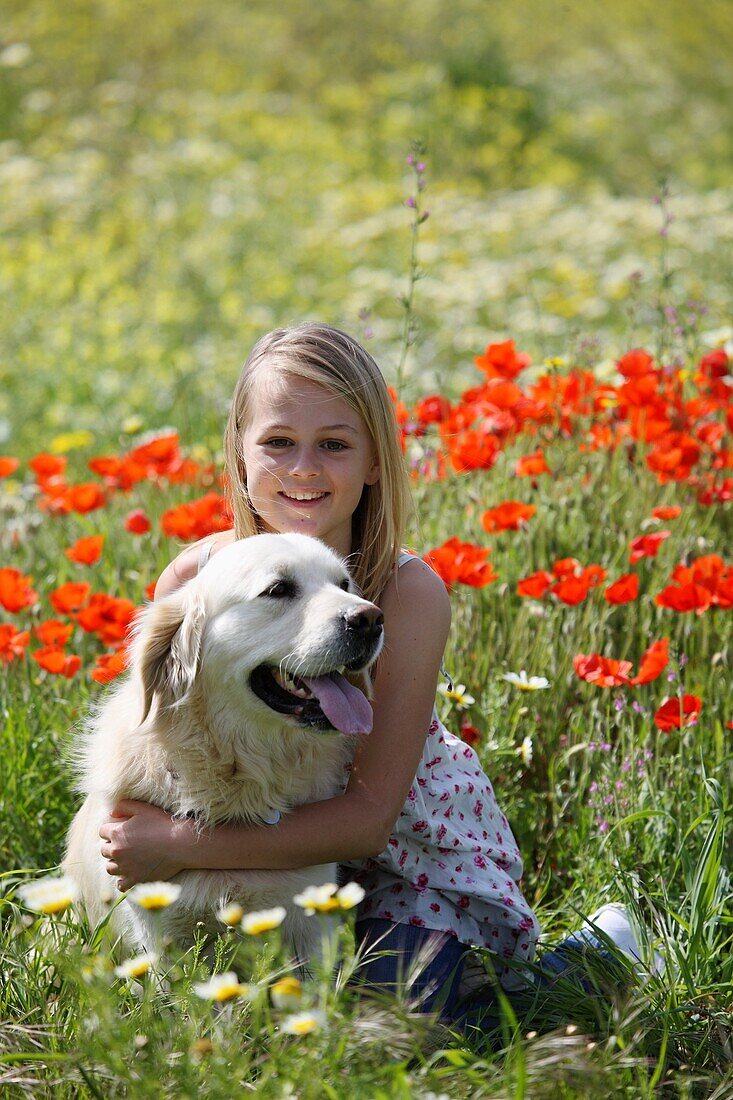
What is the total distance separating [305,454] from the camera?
2744 millimetres

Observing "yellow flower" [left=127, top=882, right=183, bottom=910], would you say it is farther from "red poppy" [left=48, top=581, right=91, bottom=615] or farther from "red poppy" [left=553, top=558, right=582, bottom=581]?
"red poppy" [left=553, top=558, right=582, bottom=581]

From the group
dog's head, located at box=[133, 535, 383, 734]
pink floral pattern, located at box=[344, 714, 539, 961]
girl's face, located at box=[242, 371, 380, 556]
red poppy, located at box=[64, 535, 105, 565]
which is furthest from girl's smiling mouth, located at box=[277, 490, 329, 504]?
red poppy, located at box=[64, 535, 105, 565]

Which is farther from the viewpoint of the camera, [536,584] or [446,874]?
[536,584]

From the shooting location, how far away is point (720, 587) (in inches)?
123

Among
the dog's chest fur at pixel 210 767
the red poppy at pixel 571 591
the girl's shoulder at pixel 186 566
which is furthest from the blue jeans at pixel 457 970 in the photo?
the girl's shoulder at pixel 186 566

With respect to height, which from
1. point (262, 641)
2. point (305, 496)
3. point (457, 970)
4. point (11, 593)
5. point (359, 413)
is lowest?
point (457, 970)

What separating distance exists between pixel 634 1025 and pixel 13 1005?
1244 millimetres

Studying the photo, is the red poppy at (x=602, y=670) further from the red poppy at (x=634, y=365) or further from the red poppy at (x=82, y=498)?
the red poppy at (x=82, y=498)

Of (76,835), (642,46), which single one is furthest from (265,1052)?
(642,46)

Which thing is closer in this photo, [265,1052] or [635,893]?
[265,1052]

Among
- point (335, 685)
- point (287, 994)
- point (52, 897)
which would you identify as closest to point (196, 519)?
point (335, 685)

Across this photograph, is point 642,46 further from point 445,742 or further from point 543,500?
point 445,742

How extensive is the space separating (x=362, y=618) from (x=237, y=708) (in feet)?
1.21

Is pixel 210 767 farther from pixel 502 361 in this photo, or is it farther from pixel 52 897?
pixel 502 361
